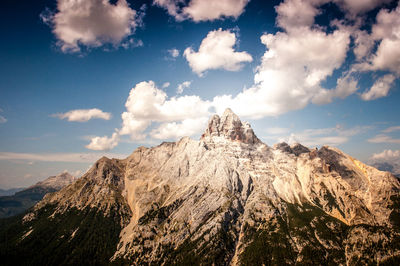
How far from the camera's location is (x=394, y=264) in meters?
197

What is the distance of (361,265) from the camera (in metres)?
200

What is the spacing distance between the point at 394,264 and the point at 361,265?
27588 mm
